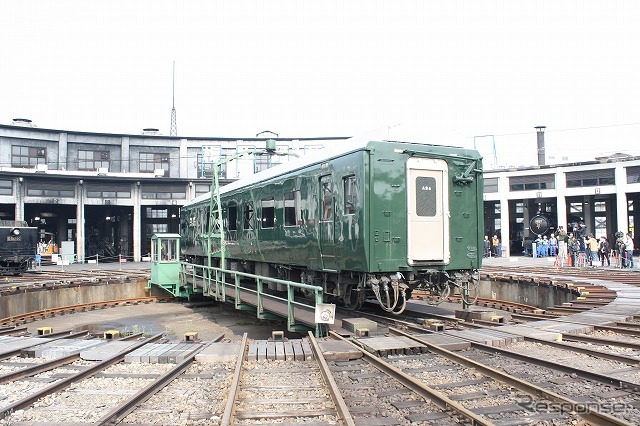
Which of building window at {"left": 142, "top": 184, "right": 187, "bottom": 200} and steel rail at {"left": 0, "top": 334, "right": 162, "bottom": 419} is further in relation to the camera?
building window at {"left": 142, "top": 184, "right": 187, "bottom": 200}

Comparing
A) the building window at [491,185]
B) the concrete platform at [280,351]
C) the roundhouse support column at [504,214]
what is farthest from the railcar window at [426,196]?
the building window at [491,185]

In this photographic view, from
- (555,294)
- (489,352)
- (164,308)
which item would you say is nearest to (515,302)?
(555,294)

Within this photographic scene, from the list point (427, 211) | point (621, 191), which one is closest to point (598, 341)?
point (427, 211)

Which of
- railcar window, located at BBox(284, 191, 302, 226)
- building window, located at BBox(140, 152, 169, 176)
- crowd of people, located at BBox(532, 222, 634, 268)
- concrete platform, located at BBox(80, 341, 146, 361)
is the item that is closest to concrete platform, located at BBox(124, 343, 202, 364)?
concrete platform, located at BBox(80, 341, 146, 361)

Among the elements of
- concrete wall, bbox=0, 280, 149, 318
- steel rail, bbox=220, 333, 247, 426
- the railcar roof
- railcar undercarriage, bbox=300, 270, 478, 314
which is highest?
the railcar roof

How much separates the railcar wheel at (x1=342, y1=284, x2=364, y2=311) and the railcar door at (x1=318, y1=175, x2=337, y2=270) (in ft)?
2.35

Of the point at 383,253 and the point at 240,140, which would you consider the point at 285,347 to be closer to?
the point at 383,253

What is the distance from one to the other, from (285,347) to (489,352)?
2.81 metres

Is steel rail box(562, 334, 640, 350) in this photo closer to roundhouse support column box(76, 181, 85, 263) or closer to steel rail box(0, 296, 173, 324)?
steel rail box(0, 296, 173, 324)

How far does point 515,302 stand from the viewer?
15.1 meters

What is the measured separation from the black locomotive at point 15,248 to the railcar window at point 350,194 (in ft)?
67.5

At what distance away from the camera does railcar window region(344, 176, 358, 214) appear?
29.1 feet

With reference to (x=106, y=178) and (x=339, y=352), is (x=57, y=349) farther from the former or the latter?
(x=106, y=178)

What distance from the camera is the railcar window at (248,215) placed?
13.8 m
